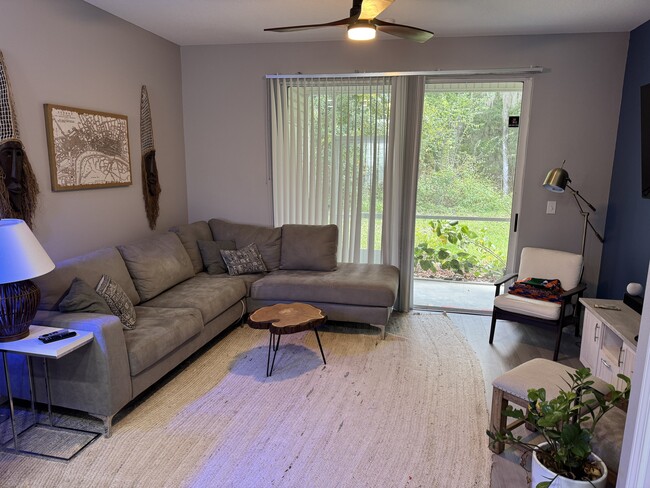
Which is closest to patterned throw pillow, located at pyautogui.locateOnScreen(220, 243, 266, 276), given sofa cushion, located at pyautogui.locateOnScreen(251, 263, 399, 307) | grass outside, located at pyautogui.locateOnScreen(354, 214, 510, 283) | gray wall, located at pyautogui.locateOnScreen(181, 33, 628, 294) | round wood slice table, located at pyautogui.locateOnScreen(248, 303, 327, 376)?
sofa cushion, located at pyautogui.locateOnScreen(251, 263, 399, 307)

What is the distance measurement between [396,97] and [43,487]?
390cm

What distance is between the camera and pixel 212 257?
432 centimetres

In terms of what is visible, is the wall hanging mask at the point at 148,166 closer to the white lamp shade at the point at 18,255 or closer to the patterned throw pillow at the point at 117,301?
the patterned throw pillow at the point at 117,301

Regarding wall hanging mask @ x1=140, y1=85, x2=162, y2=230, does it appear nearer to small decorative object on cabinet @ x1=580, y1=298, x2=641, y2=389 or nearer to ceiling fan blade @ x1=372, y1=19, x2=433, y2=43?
ceiling fan blade @ x1=372, y1=19, x2=433, y2=43

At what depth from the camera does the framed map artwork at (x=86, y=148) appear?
312 centimetres

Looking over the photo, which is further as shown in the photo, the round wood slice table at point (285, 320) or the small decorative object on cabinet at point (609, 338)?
the round wood slice table at point (285, 320)

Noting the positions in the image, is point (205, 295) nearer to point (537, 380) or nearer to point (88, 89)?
point (88, 89)

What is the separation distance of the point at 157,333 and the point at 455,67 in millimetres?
3442

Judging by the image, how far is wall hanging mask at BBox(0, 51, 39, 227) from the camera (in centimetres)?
271

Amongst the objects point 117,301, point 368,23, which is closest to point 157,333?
point 117,301

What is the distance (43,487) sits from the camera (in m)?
2.05

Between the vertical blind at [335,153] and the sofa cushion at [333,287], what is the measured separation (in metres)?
0.56

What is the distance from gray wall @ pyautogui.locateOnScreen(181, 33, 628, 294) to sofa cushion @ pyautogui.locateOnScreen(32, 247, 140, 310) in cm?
169

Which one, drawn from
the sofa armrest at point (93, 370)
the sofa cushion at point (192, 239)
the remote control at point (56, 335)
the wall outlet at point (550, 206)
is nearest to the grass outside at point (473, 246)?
the wall outlet at point (550, 206)
